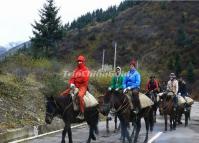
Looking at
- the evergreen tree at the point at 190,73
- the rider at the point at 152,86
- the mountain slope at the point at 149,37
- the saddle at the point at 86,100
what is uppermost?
the mountain slope at the point at 149,37

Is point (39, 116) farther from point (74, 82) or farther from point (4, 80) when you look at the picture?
point (74, 82)

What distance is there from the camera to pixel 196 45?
123062 mm

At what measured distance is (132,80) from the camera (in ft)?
55.7

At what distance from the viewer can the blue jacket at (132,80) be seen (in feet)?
55.5

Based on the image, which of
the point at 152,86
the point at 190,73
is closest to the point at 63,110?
the point at 152,86

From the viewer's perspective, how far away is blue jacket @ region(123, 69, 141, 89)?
1692 centimetres

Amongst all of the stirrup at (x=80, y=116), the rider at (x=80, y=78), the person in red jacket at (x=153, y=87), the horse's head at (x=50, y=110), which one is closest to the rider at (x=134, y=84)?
the rider at (x=80, y=78)

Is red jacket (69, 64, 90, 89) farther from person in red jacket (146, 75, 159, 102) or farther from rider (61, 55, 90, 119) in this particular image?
person in red jacket (146, 75, 159, 102)

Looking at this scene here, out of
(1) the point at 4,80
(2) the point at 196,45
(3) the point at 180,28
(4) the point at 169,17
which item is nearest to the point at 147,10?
(4) the point at 169,17

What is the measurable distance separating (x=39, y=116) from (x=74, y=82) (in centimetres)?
680

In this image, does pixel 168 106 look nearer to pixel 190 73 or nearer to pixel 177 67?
pixel 190 73

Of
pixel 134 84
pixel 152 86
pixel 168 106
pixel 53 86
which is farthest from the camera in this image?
pixel 53 86

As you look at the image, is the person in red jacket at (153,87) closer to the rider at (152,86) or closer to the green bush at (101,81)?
the rider at (152,86)

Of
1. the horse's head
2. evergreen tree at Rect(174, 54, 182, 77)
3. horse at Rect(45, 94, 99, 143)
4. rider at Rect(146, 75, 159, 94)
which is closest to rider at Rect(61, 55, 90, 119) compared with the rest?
horse at Rect(45, 94, 99, 143)
